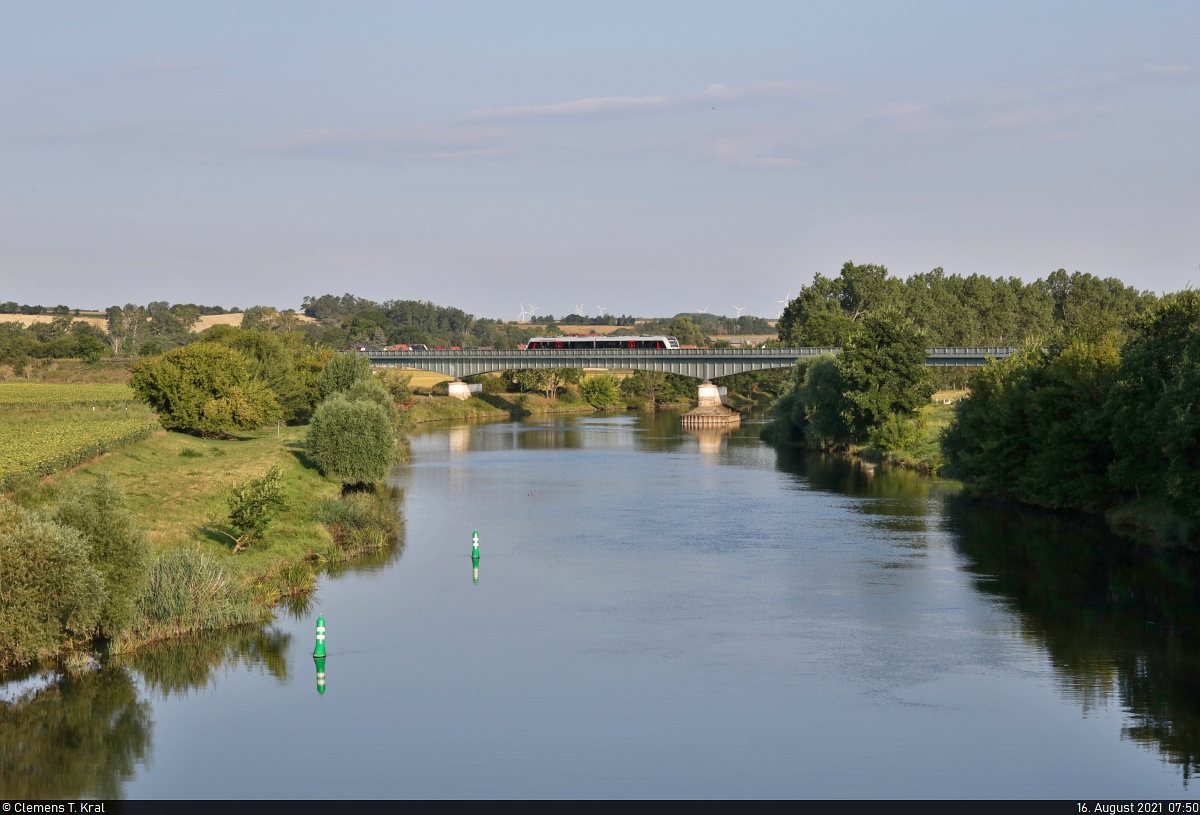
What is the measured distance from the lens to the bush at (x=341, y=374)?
9681 cm

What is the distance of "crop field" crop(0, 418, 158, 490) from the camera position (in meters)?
50.9

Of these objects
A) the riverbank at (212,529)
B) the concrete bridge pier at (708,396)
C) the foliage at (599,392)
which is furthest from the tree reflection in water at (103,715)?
the foliage at (599,392)

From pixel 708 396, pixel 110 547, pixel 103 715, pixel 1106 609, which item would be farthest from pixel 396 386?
pixel 103 715

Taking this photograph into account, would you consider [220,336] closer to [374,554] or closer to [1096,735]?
[374,554]

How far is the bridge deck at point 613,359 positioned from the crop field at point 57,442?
6129cm

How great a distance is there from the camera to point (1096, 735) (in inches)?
1051

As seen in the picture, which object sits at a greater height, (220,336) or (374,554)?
(220,336)

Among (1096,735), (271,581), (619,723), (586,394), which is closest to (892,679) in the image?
(1096,735)

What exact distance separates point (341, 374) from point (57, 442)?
3542 cm

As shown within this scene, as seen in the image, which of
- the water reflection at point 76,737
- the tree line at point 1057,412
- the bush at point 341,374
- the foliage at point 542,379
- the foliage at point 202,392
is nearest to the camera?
the water reflection at point 76,737

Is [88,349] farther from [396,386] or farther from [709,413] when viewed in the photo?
[709,413]

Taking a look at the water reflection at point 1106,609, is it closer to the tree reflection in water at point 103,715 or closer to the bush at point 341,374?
the tree reflection in water at point 103,715

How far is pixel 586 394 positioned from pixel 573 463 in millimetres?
77235

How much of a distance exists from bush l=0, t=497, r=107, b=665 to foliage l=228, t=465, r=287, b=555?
11184 millimetres
